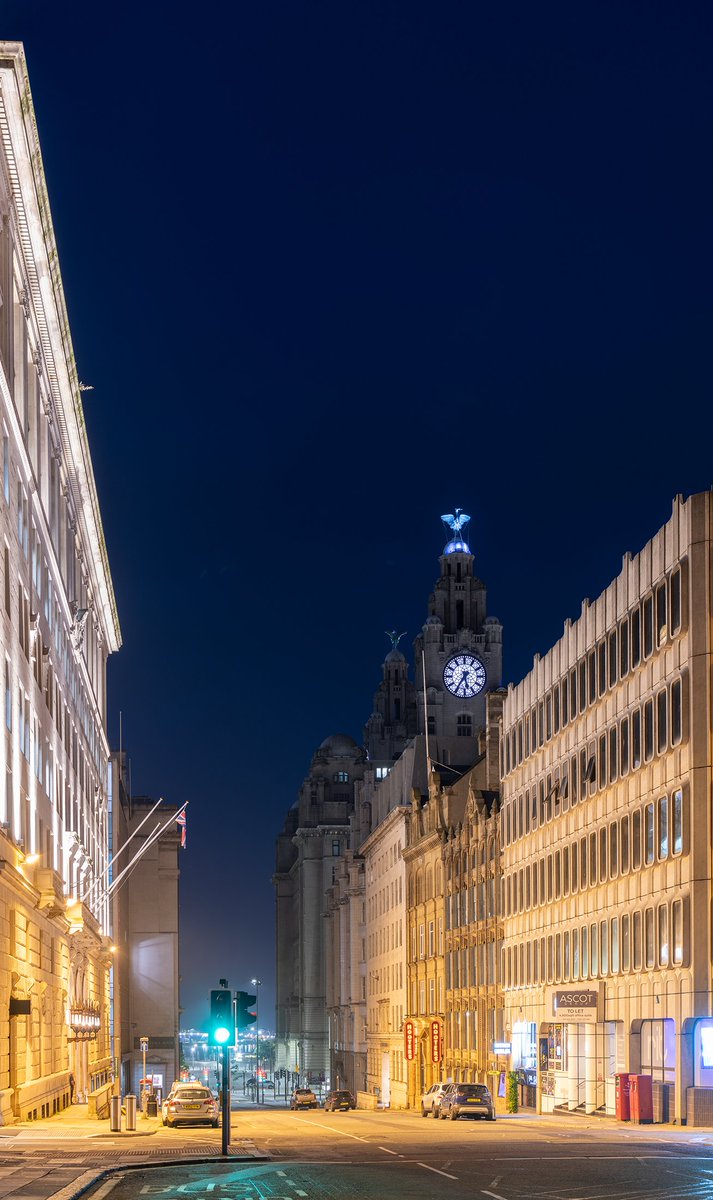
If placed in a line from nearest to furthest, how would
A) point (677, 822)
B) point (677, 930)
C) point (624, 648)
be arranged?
point (677, 930)
point (677, 822)
point (624, 648)

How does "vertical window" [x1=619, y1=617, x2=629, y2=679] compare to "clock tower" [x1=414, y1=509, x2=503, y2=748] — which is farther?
"clock tower" [x1=414, y1=509, x2=503, y2=748]

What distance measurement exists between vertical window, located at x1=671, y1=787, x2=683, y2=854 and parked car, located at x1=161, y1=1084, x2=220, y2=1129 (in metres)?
16.4

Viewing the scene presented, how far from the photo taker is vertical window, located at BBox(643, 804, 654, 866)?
58.6 metres

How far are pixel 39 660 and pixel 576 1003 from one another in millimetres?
24911

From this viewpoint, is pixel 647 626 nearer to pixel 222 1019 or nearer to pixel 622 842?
pixel 622 842

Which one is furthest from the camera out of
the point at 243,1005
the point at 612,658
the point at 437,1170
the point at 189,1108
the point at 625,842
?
the point at 612,658

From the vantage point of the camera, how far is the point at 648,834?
194 feet

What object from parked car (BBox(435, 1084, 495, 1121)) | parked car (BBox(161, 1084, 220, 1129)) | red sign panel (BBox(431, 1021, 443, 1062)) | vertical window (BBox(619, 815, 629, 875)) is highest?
vertical window (BBox(619, 815, 629, 875))

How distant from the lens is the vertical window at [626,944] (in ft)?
200

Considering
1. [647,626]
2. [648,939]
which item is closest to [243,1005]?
[648,939]

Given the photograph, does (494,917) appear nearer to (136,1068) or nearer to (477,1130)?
(477,1130)

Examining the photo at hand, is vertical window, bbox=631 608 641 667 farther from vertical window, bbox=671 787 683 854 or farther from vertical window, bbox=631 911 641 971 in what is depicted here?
vertical window, bbox=631 911 641 971

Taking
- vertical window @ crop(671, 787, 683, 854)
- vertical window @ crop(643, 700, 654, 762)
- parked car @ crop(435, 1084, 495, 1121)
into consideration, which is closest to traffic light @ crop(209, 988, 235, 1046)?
vertical window @ crop(671, 787, 683, 854)

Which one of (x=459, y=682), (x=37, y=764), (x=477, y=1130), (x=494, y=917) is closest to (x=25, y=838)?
(x=37, y=764)
